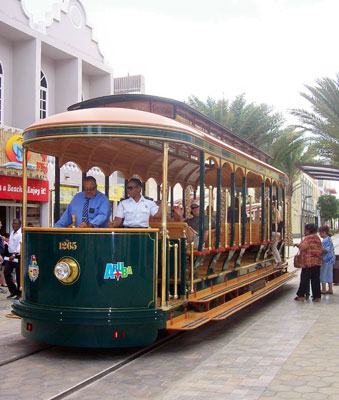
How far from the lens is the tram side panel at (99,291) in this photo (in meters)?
6.42

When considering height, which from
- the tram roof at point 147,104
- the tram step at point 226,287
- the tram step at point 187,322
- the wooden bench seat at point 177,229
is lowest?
the tram step at point 187,322

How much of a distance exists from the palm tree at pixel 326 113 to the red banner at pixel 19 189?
9.28 meters

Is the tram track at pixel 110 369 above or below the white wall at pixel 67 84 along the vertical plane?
below

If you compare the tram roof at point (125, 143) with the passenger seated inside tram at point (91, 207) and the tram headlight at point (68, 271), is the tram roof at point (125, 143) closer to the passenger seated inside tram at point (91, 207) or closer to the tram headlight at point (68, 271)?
the passenger seated inside tram at point (91, 207)

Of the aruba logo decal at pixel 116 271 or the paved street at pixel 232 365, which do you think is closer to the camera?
the paved street at pixel 232 365

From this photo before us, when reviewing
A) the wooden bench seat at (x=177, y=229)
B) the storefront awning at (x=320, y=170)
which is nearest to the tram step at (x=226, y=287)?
the wooden bench seat at (x=177, y=229)

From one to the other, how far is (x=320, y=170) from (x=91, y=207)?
7537 mm

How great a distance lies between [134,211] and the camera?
716 centimetres

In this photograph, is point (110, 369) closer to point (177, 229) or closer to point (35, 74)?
point (177, 229)

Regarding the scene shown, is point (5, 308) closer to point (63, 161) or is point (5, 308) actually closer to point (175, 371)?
point (63, 161)

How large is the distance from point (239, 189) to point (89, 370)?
5.70 m

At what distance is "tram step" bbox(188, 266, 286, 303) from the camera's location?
7.85 meters

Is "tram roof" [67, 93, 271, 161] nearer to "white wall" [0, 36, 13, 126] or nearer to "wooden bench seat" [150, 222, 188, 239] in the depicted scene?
"wooden bench seat" [150, 222, 188, 239]

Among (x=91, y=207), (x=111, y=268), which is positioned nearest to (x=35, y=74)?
(x=91, y=207)
